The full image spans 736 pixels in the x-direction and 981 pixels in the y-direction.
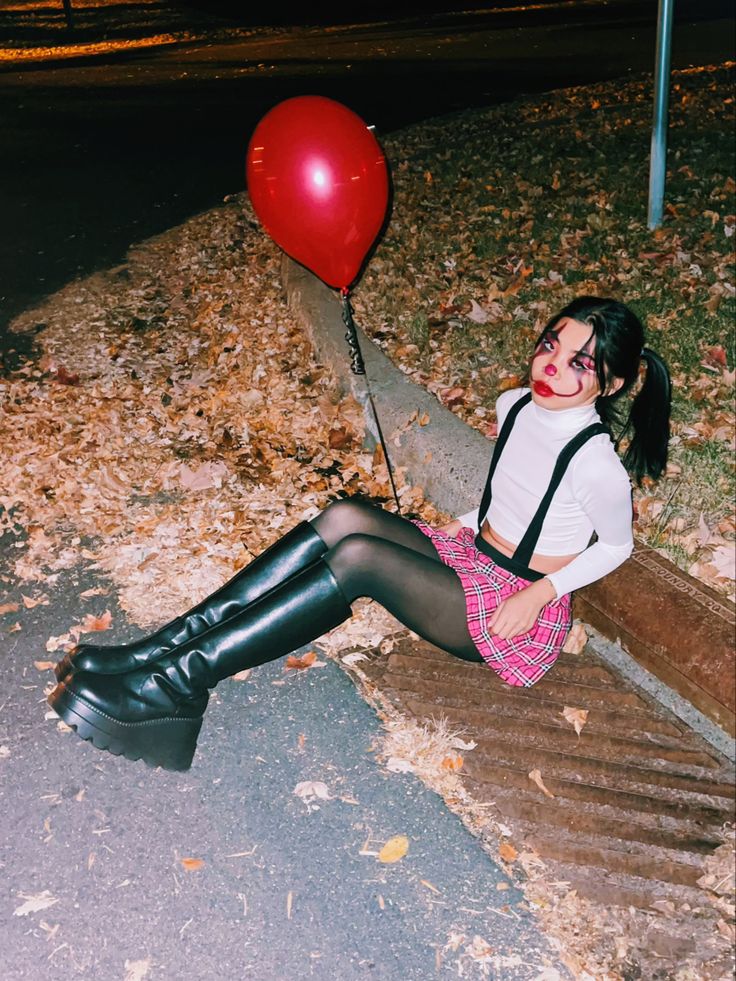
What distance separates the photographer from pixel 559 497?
308cm

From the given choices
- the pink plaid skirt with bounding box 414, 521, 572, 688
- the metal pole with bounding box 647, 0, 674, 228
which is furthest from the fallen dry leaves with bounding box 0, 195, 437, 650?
the metal pole with bounding box 647, 0, 674, 228

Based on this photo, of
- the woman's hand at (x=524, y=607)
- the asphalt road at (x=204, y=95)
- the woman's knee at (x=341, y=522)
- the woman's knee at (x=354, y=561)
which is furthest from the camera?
the asphalt road at (x=204, y=95)

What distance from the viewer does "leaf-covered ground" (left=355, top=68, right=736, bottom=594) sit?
4402 millimetres

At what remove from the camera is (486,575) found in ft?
10.7

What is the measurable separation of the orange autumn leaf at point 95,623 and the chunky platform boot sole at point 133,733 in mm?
656

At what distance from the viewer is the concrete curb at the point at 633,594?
309cm

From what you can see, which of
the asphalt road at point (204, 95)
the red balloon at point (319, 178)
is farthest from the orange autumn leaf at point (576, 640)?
the asphalt road at point (204, 95)

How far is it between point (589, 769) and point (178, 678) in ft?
4.19

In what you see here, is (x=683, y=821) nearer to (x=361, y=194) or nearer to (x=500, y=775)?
(x=500, y=775)

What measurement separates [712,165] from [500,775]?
6.04 metres

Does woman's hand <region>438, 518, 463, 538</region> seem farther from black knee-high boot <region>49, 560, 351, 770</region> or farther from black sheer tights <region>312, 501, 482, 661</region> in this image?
black knee-high boot <region>49, 560, 351, 770</region>

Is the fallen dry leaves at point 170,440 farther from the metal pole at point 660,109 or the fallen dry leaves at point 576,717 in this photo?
the metal pole at point 660,109

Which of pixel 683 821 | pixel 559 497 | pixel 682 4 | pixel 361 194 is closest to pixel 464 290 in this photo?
pixel 361 194

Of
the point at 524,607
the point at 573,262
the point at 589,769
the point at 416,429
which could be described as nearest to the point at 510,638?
the point at 524,607
